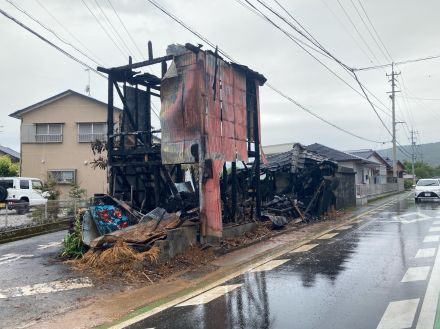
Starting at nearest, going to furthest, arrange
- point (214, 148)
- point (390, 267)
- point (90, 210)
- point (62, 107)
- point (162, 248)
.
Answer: point (390, 267)
point (162, 248)
point (90, 210)
point (214, 148)
point (62, 107)

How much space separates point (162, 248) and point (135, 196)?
3.49 meters

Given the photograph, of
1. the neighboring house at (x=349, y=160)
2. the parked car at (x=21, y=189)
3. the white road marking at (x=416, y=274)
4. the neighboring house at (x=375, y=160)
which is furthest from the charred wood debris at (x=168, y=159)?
the neighboring house at (x=375, y=160)

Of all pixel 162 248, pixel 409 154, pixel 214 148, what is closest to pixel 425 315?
pixel 162 248

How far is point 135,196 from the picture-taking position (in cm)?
1117

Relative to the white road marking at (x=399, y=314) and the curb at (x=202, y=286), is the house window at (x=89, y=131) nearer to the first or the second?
the curb at (x=202, y=286)

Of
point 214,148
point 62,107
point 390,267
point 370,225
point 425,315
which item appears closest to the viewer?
point 425,315

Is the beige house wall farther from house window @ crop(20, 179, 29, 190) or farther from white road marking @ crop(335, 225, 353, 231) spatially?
white road marking @ crop(335, 225, 353, 231)

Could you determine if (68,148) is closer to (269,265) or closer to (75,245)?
(75,245)

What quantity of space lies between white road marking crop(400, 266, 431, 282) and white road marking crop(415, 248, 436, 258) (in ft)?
3.87

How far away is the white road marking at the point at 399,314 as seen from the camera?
4480 millimetres

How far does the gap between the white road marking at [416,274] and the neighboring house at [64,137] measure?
20.5 m

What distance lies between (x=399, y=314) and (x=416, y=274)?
232 cm

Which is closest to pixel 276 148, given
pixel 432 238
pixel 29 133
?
pixel 29 133

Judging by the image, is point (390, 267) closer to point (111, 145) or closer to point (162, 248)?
point (162, 248)
